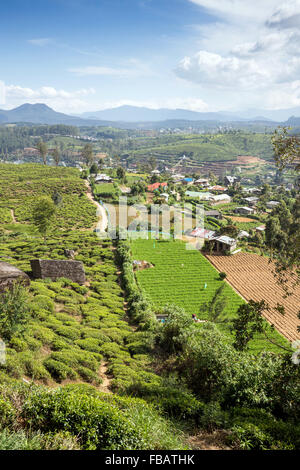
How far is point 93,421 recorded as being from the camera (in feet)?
27.4

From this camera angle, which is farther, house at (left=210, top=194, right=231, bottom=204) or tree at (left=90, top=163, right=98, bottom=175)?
tree at (left=90, top=163, right=98, bottom=175)

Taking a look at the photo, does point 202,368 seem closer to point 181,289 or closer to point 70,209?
point 181,289

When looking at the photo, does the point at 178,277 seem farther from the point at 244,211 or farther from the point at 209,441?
the point at 244,211

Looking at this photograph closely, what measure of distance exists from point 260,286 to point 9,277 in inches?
1499

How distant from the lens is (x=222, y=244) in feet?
187

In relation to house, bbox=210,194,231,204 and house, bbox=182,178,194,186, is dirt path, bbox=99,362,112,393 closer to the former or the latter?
house, bbox=210,194,231,204

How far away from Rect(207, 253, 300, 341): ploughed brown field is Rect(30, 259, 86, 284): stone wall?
24488 mm

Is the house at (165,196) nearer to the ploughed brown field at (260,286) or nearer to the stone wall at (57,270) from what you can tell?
the ploughed brown field at (260,286)

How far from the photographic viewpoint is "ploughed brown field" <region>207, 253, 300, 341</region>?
34.9 meters

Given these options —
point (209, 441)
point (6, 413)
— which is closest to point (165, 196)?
point (209, 441)

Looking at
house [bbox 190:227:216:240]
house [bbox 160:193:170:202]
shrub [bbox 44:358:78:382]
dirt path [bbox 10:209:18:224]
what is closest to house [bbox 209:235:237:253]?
house [bbox 190:227:216:240]
